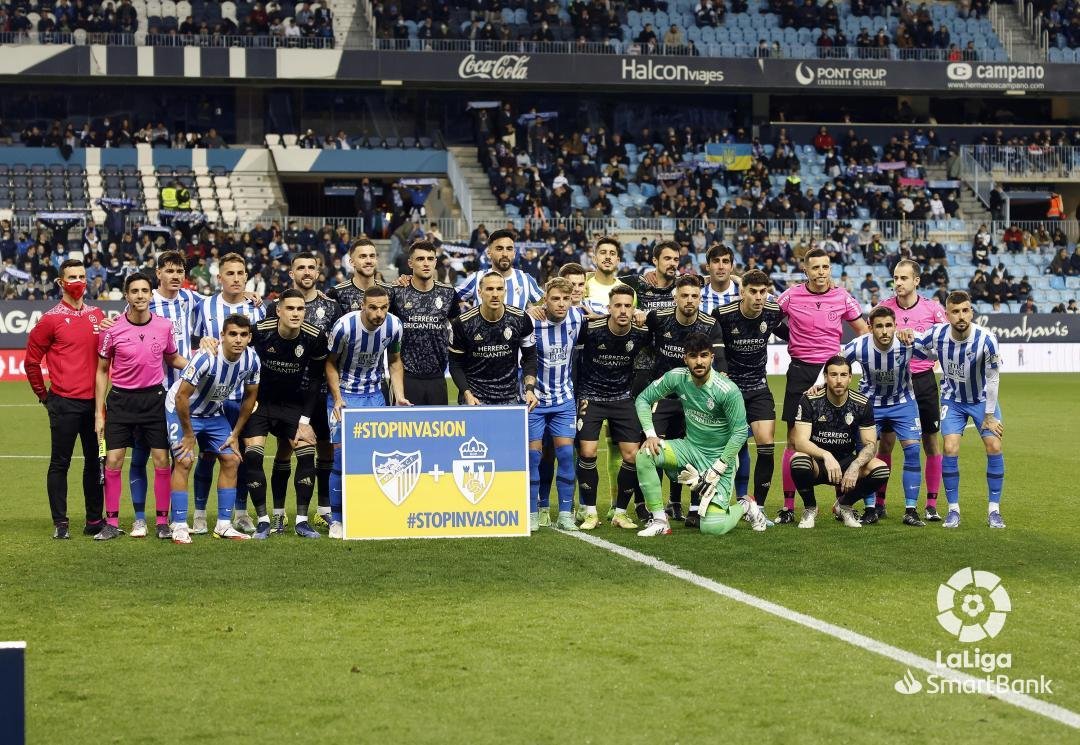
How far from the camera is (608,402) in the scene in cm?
1138

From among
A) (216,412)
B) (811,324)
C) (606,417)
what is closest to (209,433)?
(216,412)

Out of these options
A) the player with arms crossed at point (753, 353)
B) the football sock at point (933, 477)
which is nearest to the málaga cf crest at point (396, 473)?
the player with arms crossed at point (753, 353)

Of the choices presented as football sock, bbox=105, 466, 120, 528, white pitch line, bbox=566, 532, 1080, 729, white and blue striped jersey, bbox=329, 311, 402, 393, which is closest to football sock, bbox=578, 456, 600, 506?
white pitch line, bbox=566, 532, 1080, 729

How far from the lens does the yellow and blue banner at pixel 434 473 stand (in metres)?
10.5

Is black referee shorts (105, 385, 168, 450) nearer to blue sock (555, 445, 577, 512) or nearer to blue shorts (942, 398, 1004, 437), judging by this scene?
blue sock (555, 445, 577, 512)

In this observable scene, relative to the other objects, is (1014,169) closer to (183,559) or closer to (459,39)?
(459,39)

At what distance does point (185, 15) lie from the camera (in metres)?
43.1

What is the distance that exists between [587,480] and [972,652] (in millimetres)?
4578

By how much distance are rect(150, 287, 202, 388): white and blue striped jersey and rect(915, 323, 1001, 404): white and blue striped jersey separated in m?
6.04

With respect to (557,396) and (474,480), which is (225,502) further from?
(557,396)

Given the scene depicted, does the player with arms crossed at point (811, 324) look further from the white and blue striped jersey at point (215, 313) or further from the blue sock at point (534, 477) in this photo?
the white and blue striped jersey at point (215, 313)

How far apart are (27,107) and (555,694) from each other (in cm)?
4050

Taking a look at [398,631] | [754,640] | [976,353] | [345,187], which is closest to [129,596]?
[398,631]

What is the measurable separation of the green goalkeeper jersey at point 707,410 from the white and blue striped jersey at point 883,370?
124 cm
